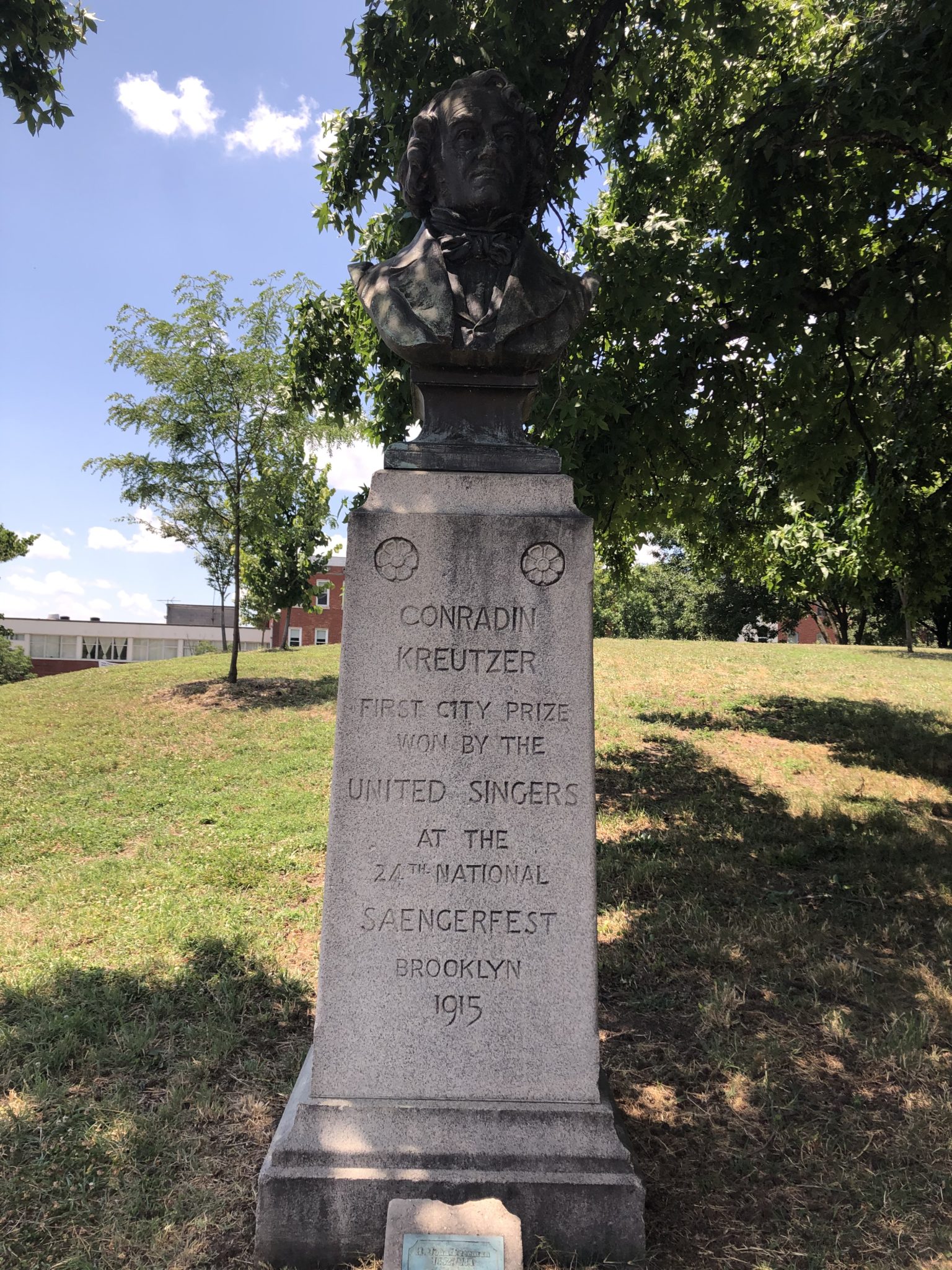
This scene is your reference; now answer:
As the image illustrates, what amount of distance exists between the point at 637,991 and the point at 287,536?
19830 mm

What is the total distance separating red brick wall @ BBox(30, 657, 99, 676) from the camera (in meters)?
61.1

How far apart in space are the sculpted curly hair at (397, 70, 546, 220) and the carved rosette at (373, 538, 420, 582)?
1.60 metres

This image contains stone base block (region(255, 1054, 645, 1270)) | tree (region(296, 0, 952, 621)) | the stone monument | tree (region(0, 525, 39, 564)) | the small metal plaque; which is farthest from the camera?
tree (region(0, 525, 39, 564))

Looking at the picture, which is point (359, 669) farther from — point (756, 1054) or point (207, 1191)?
point (756, 1054)

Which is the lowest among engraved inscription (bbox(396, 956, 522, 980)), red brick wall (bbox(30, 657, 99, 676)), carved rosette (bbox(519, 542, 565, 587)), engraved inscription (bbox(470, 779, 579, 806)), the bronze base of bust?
red brick wall (bbox(30, 657, 99, 676))

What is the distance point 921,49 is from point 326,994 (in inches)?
245

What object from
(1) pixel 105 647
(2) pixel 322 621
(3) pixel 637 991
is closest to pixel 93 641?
(1) pixel 105 647

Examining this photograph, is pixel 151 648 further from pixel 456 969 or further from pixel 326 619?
pixel 456 969

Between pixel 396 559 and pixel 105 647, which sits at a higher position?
pixel 396 559

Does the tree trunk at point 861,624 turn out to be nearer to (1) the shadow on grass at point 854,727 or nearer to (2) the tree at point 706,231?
(1) the shadow on grass at point 854,727

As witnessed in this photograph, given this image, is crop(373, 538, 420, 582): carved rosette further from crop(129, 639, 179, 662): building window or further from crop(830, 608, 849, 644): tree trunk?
crop(129, 639, 179, 662): building window

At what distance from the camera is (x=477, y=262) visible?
3.50 meters

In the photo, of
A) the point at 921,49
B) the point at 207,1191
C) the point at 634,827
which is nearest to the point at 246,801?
the point at 634,827

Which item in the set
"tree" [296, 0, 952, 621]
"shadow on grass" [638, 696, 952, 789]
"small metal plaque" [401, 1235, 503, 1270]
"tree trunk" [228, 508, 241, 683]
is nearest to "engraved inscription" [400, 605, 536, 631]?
"small metal plaque" [401, 1235, 503, 1270]
